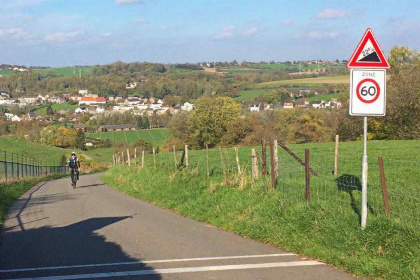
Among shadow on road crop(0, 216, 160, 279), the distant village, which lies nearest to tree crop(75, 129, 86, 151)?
the distant village

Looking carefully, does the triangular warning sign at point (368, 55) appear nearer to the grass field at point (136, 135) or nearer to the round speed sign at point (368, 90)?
the round speed sign at point (368, 90)

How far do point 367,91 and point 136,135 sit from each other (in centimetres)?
11354

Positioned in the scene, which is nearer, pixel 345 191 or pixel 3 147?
pixel 345 191

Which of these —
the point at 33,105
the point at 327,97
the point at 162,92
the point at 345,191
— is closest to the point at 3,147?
the point at 327,97

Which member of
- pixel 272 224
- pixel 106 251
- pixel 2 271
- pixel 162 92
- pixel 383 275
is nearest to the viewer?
pixel 383 275

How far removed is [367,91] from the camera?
9.38m

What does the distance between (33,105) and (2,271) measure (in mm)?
175274

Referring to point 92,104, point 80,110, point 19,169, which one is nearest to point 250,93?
point 80,110

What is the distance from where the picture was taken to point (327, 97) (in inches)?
4589

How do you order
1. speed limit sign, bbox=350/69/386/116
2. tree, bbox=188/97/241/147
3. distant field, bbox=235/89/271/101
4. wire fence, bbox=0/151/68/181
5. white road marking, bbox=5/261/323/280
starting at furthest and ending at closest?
distant field, bbox=235/89/271/101
tree, bbox=188/97/241/147
wire fence, bbox=0/151/68/181
speed limit sign, bbox=350/69/386/116
white road marking, bbox=5/261/323/280

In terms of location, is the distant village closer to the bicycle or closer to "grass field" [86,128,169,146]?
"grass field" [86,128,169,146]

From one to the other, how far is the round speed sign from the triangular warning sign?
0.28 m

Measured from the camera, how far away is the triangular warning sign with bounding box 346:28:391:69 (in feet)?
30.8

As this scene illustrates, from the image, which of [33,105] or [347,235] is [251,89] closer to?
[33,105]
